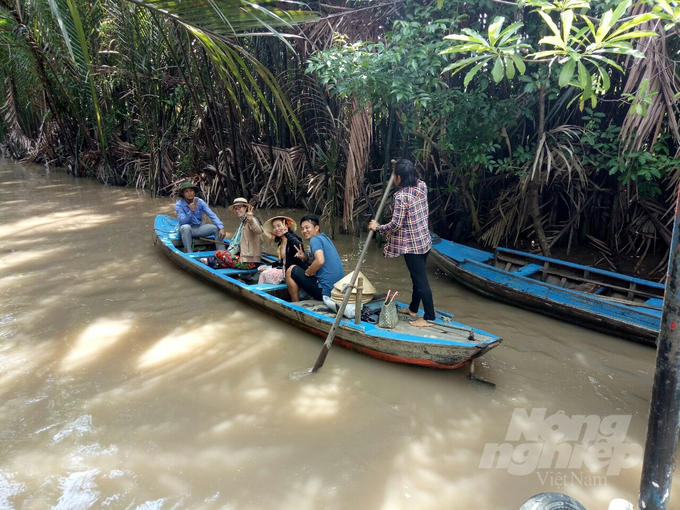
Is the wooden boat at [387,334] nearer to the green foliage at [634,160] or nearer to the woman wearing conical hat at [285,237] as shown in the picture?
the woman wearing conical hat at [285,237]

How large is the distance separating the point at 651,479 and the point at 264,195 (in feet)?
25.9

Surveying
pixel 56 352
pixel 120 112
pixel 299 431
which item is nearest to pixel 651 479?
pixel 299 431

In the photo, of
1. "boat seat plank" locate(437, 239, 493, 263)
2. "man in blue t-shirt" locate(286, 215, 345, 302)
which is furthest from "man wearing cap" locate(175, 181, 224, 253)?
"boat seat plank" locate(437, 239, 493, 263)

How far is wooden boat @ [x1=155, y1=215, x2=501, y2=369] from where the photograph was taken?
142 inches

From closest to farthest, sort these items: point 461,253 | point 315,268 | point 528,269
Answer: point 315,268 < point 528,269 < point 461,253

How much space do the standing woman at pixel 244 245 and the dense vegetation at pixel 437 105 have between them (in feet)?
3.50

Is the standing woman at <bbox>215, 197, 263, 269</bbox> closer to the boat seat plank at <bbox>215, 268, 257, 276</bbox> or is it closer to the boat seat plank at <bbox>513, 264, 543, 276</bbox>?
the boat seat plank at <bbox>215, 268, 257, 276</bbox>

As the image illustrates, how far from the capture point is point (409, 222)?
4008 millimetres

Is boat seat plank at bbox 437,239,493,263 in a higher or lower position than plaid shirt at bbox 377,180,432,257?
lower

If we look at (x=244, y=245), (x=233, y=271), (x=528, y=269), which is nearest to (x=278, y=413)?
(x=233, y=271)

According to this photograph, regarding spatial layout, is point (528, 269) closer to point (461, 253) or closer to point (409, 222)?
point (461, 253)

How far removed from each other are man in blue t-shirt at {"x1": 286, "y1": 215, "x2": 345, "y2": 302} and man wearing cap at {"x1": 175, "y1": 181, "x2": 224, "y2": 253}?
2.26 metres

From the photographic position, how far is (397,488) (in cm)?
274

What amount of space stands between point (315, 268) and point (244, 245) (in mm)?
1473
